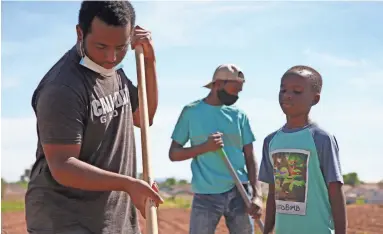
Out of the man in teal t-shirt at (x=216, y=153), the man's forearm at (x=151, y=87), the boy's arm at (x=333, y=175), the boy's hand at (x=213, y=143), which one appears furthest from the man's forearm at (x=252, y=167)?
the man's forearm at (x=151, y=87)

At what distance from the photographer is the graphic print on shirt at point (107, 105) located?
2986 millimetres

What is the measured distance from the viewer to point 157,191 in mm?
2961

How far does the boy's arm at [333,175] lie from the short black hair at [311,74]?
27cm

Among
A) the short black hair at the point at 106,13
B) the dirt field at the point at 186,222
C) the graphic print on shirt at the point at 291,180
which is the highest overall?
the short black hair at the point at 106,13

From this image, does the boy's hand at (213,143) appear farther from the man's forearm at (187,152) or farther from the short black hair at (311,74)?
the short black hair at (311,74)

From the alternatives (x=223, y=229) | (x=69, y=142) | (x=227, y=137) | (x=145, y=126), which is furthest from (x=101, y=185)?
(x=223, y=229)

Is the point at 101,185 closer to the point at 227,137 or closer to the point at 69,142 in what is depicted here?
the point at 69,142

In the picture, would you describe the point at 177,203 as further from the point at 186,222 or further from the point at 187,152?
the point at 187,152

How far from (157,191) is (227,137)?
2445 mm

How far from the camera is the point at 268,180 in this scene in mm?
4039

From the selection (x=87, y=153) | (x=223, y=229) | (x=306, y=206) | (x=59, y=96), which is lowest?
(x=223, y=229)

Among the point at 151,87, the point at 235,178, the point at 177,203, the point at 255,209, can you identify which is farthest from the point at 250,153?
the point at 177,203

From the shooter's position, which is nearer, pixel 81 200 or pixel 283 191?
pixel 81 200

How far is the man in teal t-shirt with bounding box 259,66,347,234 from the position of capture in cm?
365
